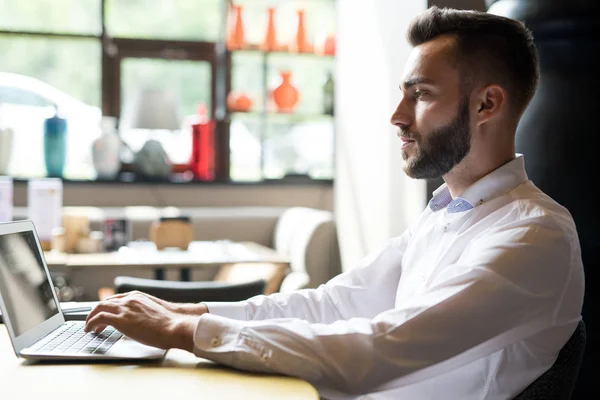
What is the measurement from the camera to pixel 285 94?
537cm

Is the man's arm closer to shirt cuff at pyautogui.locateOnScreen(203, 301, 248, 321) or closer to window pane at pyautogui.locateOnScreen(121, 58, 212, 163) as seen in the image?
shirt cuff at pyautogui.locateOnScreen(203, 301, 248, 321)

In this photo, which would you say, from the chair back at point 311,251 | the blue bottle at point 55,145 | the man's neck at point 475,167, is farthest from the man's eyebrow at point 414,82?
the blue bottle at point 55,145

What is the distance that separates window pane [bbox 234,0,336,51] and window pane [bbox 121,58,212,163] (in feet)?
1.43

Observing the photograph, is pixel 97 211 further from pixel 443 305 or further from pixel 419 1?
pixel 443 305

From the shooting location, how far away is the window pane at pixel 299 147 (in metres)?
5.53

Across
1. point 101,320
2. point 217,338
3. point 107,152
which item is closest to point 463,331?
point 217,338

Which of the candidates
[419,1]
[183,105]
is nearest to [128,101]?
[183,105]

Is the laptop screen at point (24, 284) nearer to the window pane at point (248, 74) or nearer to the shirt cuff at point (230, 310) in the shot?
the shirt cuff at point (230, 310)

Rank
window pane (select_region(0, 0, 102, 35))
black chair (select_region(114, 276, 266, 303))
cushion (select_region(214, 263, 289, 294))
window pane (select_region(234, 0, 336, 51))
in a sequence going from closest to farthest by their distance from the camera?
black chair (select_region(114, 276, 266, 303))
cushion (select_region(214, 263, 289, 294))
window pane (select_region(0, 0, 102, 35))
window pane (select_region(234, 0, 336, 51))

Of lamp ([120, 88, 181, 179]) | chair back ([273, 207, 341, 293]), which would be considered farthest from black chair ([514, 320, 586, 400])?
lamp ([120, 88, 181, 179])

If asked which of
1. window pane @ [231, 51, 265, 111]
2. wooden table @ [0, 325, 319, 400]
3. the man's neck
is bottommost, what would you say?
wooden table @ [0, 325, 319, 400]

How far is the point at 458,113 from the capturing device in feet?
4.93

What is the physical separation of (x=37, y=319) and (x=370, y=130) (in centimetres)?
283

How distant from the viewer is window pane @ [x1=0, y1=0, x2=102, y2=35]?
508cm
